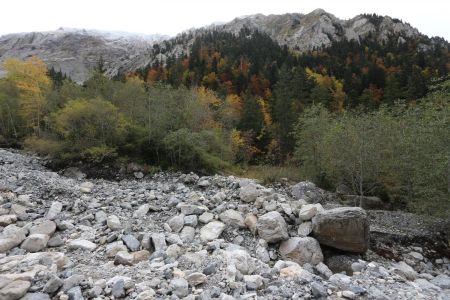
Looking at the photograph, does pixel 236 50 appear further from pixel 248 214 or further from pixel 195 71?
pixel 248 214

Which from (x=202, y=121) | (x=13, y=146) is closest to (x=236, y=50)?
(x=202, y=121)

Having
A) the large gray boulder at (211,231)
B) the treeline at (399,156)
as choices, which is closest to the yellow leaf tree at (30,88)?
the large gray boulder at (211,231)

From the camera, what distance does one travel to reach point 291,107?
46.1m

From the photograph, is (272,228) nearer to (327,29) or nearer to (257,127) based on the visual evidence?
(257,127)

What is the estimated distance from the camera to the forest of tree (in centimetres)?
1828

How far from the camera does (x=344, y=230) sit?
1104 centimetres

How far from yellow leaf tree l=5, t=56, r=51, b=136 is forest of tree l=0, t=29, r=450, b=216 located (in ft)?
0.48

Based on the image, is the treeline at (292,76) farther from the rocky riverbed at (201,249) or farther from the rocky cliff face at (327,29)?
the rocky riverbed at (201,249)

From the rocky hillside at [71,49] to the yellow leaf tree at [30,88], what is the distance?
108 m

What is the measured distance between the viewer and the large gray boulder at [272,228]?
10.7 m

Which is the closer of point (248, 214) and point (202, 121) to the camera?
point (248, 214)

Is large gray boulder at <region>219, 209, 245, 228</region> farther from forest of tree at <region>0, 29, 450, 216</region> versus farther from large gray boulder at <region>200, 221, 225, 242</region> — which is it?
forest of tree at <region>0, 29, 450, 216</region>

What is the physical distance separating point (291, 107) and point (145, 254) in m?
40.2

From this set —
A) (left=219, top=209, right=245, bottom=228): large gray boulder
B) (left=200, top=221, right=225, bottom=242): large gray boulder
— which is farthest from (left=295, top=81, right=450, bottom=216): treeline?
(left=200, top=221, right=225, bottom=242): large gray boulder
